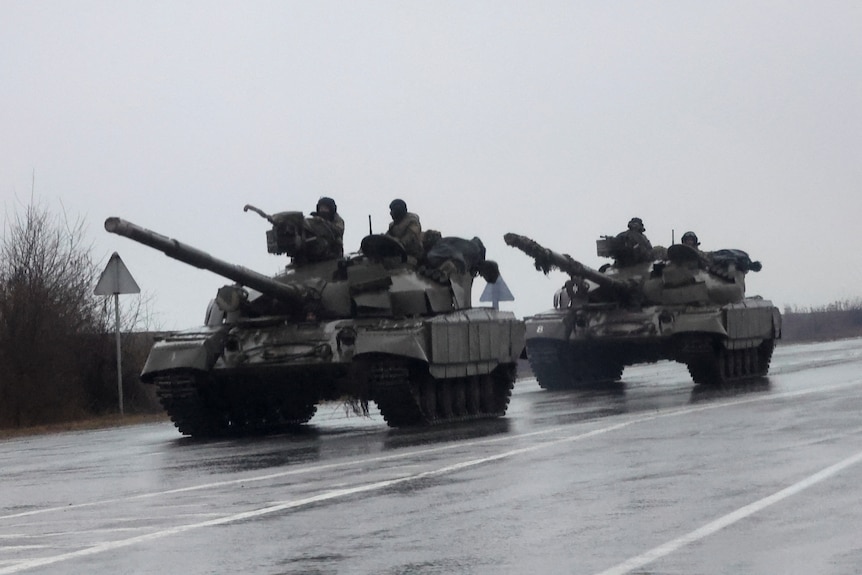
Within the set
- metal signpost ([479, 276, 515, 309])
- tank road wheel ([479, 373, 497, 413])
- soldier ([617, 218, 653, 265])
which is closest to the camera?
tank road wheel ([479, 373, 497, 413])

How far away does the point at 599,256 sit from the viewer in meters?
35.7

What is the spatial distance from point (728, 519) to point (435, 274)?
1343 centimetres

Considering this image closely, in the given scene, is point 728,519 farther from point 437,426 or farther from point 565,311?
point 565,311

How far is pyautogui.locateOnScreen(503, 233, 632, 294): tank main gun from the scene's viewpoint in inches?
1244

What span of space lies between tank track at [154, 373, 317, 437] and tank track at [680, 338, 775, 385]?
364 inches

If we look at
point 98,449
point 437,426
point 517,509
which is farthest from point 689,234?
point 517,509

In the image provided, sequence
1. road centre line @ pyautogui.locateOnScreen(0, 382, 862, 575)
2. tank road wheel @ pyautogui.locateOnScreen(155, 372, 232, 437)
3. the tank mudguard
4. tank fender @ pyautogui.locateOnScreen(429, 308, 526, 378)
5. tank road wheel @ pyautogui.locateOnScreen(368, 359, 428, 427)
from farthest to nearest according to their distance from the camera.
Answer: tank fender @ pyautogui.locateOnScreen(429, 308, 526, 378) < tank road wheel @ pyautogui.locateOnScreen(155, 372, 232, 437) < the tank mudguard < tank road wheel @ pyautogui.locateOnScreen(368, 359, 428, 427) < road centre line @ pyautogui.locateOnScreen(0, 382, 862, 575)

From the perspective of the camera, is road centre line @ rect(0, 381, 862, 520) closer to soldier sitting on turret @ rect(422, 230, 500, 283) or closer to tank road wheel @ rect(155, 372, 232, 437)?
soldier sitting on turret @ rect(422, 230, 500, 283)

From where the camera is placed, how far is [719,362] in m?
33.3

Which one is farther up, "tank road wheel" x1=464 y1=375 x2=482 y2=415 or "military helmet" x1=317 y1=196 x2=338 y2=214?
"military helmet" x1=317 y1=196 x2=338 y2=214

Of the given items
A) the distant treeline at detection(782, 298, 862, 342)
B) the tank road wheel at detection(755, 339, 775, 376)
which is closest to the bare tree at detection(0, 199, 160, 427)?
the tank road wheel at detection(755, 339, 775, 376)

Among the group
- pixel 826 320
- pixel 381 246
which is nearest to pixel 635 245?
pixel 381 246

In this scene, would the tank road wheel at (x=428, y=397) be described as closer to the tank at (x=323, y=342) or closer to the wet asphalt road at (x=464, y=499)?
the tank at (x=323, y=342)

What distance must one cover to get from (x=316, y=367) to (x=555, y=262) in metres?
10.9
